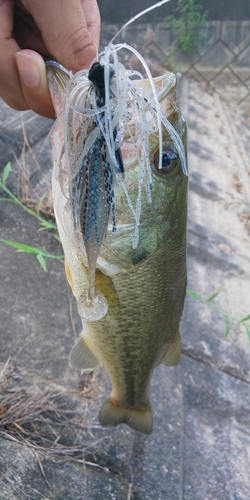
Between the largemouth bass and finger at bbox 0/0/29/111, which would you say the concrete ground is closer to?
the largemouth bass

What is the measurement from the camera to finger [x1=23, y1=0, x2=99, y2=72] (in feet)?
3.12

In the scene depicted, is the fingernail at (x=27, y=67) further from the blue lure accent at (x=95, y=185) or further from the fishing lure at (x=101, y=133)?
the blue lure accent at (x=95, y=185)

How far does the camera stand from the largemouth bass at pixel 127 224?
822mm

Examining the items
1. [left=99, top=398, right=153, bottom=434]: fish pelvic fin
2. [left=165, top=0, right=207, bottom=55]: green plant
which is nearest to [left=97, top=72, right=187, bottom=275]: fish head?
[left=99, top=398, right=153, bottom=434]: fish pelvic fin

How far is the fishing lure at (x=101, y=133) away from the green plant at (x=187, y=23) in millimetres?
7558

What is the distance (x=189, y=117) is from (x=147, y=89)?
212 inches

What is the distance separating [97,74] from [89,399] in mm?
1604

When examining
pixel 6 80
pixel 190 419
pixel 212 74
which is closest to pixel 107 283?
pixel 6 80

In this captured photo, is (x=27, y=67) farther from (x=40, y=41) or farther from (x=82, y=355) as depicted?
(x=82, y=355)

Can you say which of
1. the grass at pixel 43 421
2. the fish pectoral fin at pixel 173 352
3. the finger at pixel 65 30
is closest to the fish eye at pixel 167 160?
the finger at pixel 65 30

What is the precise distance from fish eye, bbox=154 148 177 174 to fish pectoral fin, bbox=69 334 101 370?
0.78 meters

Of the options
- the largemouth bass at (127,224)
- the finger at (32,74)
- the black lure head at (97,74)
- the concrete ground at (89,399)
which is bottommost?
the concrete ground at (89,399)

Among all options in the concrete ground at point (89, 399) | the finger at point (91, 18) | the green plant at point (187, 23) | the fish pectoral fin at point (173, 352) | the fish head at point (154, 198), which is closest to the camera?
the fish head at point (154, 198)

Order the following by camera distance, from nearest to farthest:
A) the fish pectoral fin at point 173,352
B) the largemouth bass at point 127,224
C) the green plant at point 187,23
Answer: the largemouth bass at point 127,224, the fish pectoral fin at point 173,352, the green plant at point 187,23
